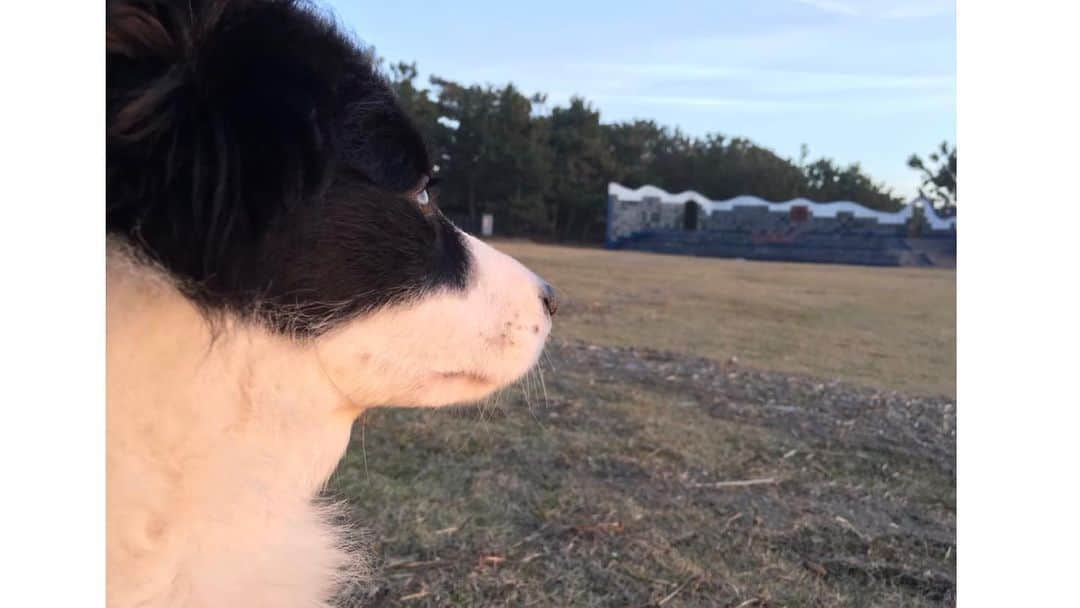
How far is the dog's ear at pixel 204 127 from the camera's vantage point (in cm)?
Answer: 100

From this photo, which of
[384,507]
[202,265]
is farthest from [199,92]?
[384,507]

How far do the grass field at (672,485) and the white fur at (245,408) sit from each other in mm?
623

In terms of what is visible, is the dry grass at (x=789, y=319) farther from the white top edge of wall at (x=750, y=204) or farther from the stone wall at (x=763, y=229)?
the stone wall at (x=763, y=229)

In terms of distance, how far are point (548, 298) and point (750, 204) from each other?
16.9 meters

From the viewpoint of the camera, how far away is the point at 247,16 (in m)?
1.11

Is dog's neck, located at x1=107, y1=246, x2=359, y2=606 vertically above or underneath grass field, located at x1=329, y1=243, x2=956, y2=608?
above

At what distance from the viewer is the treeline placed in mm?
8961

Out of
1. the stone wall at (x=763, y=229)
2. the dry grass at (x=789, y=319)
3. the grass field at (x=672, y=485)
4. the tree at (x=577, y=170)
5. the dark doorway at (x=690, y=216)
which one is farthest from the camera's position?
the dark doorway at (x=690, y=216)

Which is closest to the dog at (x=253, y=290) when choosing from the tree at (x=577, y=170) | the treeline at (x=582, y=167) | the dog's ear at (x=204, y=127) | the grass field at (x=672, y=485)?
the dog's ear at (x=204, y=127)

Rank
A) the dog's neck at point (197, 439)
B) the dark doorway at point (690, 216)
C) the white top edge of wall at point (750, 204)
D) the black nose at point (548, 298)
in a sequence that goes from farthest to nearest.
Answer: the dark doorway at point (690, 216)
the white top edge of wall at point (750, 204)
the black nose at point (548, 298)
the dog's neck at point (197, 439)

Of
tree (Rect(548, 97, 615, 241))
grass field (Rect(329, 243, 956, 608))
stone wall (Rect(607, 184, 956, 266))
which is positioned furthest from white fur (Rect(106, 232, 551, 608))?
tree (Rect(548, 97, 615, 241))

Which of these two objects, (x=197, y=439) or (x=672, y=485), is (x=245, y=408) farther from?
(x=672, y=485)

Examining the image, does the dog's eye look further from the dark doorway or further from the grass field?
the dark doorway

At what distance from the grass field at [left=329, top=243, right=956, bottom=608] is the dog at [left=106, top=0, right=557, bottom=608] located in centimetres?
69
